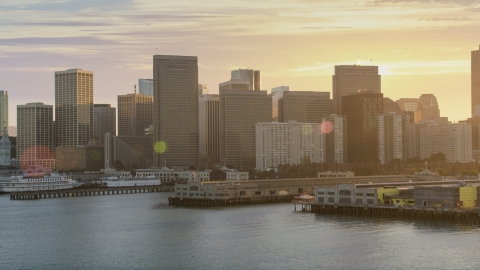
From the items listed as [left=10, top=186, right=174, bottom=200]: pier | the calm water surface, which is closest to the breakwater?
the calm water surface

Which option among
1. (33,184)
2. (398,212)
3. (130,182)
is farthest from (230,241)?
(130,182)

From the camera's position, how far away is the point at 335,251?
64875 millimetres

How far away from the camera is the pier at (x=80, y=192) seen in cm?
13600

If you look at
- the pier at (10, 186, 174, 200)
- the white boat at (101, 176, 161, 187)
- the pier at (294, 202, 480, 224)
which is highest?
the white boat at (101, 176, 161, 187)

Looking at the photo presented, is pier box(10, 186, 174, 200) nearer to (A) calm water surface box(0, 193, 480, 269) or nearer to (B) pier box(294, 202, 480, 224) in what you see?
(A) calm water surface box(0, 193, 480, 269)

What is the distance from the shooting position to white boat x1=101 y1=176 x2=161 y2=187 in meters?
168

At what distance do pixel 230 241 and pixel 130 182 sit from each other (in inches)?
4069

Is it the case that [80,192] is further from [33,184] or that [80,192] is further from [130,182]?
[130,182]

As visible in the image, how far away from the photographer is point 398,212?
90.8 m

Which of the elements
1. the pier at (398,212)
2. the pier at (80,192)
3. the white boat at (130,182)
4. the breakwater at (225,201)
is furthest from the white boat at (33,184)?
the pier at (398,212)

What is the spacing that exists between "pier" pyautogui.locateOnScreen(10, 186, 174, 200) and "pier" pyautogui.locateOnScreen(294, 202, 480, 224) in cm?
5490

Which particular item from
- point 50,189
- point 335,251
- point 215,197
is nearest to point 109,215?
point 215,197

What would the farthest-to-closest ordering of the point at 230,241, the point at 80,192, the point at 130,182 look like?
the point at 130,182
the point at 80,192
the point at 230,241

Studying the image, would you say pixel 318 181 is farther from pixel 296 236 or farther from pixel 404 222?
pixel 296 236
